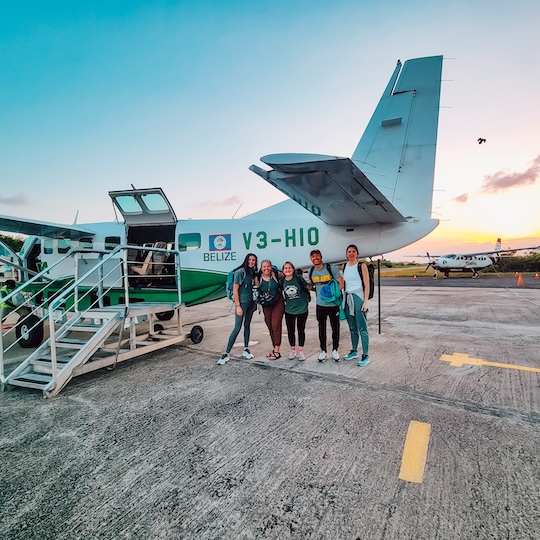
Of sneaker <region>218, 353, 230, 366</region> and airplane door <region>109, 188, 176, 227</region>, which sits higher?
airplane door <region>109, 188, 176, 227</region>

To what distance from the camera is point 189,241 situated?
7.27 meters

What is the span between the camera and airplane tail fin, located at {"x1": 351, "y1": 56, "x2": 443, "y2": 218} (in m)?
5.82

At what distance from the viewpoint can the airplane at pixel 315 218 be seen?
5172mm

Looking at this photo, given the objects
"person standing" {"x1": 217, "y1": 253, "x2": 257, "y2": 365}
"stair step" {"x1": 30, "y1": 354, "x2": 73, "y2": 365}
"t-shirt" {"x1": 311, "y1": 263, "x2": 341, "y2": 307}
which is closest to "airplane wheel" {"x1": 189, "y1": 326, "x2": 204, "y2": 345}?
"person standing" {"x1": 217, "y1": 253, "x2": 257, "y2": 365}

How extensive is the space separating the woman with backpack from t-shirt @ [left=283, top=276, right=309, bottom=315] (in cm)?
15

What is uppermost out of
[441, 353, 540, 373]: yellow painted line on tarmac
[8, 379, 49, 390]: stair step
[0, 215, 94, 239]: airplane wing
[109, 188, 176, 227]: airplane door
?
[109, 188, 176, 227]: airplane door

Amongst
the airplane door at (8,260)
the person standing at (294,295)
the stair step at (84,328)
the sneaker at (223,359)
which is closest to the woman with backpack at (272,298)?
the person standing at (294,295)

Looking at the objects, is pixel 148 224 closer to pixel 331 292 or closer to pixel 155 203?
pixel 155 203

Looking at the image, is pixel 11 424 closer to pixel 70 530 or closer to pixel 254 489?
pixel 70 530

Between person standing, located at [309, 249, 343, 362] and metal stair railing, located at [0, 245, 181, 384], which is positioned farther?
person standing, located at [309, 249, 343, 362]

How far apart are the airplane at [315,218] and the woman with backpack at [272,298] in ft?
4.22

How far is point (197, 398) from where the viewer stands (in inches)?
144

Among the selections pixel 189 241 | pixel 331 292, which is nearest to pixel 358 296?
pixel 331 292

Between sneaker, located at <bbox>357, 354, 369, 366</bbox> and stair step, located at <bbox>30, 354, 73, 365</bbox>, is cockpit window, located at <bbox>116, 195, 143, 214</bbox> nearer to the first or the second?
stair step, located at <bbox>30, 354, 73, 365</bbox>
